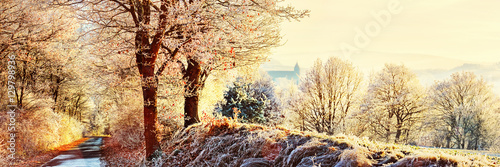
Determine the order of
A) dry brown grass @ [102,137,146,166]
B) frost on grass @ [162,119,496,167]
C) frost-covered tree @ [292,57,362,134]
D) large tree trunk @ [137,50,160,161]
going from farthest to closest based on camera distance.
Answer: frost-covered tree @ [292,57,362,134] → dry brown grass @ [102,137,146,166] → large tree trunk @ [137,50,160,161] → frost on grass @ [162,119,496,167]

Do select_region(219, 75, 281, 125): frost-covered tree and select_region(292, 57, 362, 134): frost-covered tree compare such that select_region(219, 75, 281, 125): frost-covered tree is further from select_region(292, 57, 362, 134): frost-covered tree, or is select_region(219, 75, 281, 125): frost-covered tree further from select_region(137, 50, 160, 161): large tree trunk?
select_region(137, 50, 160, 161): large tree trunk

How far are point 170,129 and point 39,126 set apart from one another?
871 centimetres

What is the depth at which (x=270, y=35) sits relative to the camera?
1137 centimetres

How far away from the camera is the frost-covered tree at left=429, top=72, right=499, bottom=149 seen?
24984mm

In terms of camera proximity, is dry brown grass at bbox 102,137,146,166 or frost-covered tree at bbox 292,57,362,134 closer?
dry brown grass at bbox 102,137,146,166

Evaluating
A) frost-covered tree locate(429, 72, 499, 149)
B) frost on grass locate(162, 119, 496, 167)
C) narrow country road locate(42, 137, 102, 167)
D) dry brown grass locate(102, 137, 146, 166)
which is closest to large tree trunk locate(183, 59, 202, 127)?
dry brown grass locate(102, 137, 146, 166)

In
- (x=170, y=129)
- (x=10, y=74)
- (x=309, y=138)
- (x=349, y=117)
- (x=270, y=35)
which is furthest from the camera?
(x=349, y=117)

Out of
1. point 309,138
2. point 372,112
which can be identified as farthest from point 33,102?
point 372,112

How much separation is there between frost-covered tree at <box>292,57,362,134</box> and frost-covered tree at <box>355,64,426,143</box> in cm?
218

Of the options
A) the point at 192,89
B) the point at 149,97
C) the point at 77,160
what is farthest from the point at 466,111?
the point at 77,160

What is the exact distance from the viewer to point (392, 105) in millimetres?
24828

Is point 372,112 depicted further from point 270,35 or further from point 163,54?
point 163,54

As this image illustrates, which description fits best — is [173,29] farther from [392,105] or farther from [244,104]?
[392,105]

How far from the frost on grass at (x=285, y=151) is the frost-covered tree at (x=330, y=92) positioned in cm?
1551
